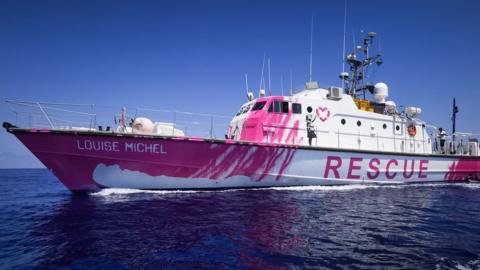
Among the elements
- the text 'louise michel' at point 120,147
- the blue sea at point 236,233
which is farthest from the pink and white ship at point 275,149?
the blue sea at point 236,233

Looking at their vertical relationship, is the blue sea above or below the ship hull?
below

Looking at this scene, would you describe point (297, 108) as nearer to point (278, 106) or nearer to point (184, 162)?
point (278, 106)

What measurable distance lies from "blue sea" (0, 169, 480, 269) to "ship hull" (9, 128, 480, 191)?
3.04ft

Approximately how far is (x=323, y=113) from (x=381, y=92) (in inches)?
193

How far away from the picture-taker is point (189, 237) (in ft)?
16.4

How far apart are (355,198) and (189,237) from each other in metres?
6.61

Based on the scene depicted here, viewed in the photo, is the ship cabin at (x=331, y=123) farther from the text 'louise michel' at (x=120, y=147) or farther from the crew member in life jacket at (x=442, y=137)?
the text 'louise michel' at (x=120, y=147)

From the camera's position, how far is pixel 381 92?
14898 mm

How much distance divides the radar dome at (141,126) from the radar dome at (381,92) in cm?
1219

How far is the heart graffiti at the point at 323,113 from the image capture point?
1231cm

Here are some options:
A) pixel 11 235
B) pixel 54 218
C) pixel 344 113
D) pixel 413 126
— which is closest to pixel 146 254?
pixel 11 235

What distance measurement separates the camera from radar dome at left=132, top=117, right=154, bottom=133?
31.9 feet

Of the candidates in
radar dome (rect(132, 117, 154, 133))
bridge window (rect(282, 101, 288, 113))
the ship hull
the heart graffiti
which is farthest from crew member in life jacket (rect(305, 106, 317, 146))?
radar dome (rect(132, 117, 154, 133))

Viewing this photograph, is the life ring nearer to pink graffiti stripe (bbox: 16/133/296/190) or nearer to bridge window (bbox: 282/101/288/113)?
bridge window (bbox: 282/101/288/113)
